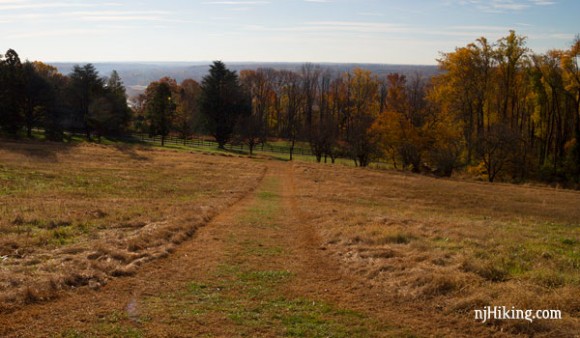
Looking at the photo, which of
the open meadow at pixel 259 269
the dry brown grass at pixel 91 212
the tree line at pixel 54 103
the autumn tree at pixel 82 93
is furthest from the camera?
the autumn tree at pixel 82 93

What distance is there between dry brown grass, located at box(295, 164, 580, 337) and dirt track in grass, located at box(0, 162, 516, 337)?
1.90 feet

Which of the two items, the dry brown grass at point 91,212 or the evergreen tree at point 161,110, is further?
the evergreen tree at point 161,110

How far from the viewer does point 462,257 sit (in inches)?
466

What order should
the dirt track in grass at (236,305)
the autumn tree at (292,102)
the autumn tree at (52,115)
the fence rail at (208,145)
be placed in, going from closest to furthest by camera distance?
the dirt track in grass at (236,305) < the autumn tree at (52,115) < the fence rail at (208,145) < the autumn tree at (292,102)

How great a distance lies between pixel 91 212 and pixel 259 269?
31.1 ft

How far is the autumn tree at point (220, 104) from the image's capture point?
72.1 metres

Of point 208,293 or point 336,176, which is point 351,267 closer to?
Answer: point 208,293

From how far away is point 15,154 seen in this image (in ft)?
129

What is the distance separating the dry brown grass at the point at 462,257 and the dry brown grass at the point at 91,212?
556 centimetres

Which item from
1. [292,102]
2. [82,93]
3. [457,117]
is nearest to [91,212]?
[457,117]

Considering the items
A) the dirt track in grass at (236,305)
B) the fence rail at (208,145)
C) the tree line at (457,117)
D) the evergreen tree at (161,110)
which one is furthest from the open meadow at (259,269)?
the evergreen tree at (161,110)

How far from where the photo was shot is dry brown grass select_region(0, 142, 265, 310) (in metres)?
10.4

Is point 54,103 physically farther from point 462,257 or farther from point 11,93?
point 462,257

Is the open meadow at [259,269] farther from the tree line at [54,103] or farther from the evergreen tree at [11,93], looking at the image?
the tree line at [54,103]
